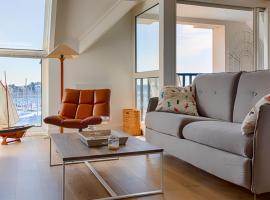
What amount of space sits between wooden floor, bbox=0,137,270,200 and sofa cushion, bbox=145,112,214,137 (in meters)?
0.38

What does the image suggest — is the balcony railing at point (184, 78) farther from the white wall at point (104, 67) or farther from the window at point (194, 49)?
the white wall at point (104, 67)

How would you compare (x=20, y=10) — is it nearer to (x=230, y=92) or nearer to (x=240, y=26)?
(x=230, y=92)

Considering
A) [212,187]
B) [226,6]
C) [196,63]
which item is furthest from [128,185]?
[196,63]

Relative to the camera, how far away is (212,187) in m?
2.50

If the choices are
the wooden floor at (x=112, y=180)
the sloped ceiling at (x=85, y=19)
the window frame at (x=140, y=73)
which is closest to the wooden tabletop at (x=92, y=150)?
the wooden floor at (x=112, y=180)

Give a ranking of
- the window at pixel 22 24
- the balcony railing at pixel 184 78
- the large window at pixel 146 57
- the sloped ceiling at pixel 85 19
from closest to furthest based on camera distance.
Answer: the sloped ceiling at pixel 85 19
the window at pixel 22 24
the large window at pixel 146 57
the balcony railing at pixel 184 78

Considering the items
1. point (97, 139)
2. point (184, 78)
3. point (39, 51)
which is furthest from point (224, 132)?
point (39, 51)

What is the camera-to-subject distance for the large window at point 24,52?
4.93 meters

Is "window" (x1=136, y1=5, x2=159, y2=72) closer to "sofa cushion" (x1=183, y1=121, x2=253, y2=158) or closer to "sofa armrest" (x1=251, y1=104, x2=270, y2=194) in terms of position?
"sofa cushion" (x1=183, y1=121, x2=253, y2=158)

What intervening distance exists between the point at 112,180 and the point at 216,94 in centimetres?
153

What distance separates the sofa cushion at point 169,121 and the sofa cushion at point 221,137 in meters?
0.09

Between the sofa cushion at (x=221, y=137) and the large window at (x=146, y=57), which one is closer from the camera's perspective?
the sofa cushion at (x=221, y=137)

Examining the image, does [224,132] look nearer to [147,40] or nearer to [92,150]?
[92,150]

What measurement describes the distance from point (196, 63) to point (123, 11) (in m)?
3.00
